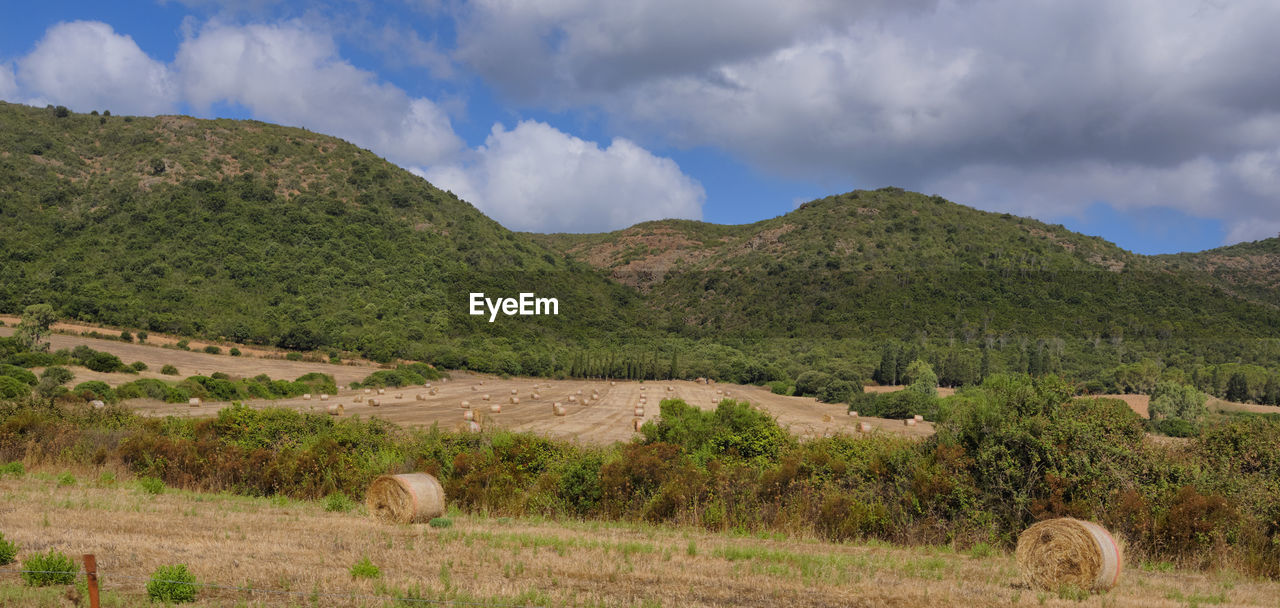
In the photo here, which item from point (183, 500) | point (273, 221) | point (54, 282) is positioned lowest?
point (183, 500)

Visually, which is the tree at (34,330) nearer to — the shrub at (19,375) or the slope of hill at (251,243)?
the shrub at (19,375)

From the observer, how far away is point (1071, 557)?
30.9 ft

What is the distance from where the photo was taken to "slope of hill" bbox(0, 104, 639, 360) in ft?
290

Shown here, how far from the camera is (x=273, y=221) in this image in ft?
373

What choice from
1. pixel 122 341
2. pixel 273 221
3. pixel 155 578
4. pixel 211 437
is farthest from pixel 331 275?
pixel 155 578

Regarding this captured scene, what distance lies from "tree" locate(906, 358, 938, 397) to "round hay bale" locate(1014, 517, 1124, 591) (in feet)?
172

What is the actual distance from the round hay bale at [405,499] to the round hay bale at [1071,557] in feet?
30.7

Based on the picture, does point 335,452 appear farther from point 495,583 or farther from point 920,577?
point 920,577

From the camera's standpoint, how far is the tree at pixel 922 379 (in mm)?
66438

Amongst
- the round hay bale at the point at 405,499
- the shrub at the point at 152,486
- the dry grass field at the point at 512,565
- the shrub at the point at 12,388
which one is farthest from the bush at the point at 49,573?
the shrub at the point at 12,388

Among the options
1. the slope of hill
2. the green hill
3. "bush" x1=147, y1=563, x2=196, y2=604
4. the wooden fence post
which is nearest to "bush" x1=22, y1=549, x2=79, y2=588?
"bush" x1=147, y1=563, x2=196, y2=604

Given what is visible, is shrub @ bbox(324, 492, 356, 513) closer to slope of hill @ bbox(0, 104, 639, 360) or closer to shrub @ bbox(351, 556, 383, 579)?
shrub @ bbox(351, 556, 383, 579)

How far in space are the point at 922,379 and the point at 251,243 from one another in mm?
88842

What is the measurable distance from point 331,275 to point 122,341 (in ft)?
120
